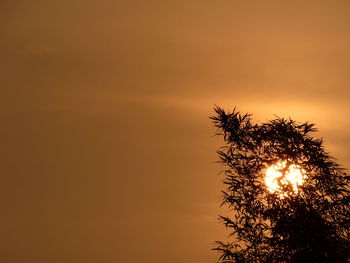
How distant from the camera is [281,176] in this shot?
1808 cm

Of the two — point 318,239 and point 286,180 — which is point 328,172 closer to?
point 286,180

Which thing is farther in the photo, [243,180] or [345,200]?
[243,180]

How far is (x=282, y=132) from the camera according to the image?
62.6ft

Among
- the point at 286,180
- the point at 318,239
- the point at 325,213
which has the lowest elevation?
the point at 318,239

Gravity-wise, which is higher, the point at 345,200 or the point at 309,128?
the point at 309,128

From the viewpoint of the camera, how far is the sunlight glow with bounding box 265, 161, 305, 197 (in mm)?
17834

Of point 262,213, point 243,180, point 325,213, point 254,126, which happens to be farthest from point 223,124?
point 325,213

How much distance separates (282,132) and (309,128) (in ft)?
3.74

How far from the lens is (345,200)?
57.2 feet

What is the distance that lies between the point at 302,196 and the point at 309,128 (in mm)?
3118

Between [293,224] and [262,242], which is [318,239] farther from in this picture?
[262,242]

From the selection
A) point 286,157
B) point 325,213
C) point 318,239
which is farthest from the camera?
point 286,157

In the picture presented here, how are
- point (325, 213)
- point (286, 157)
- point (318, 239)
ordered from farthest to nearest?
point (286, 157)
point (325, 213)
point (318, 239)

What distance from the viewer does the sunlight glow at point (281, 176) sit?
58.5 feet
